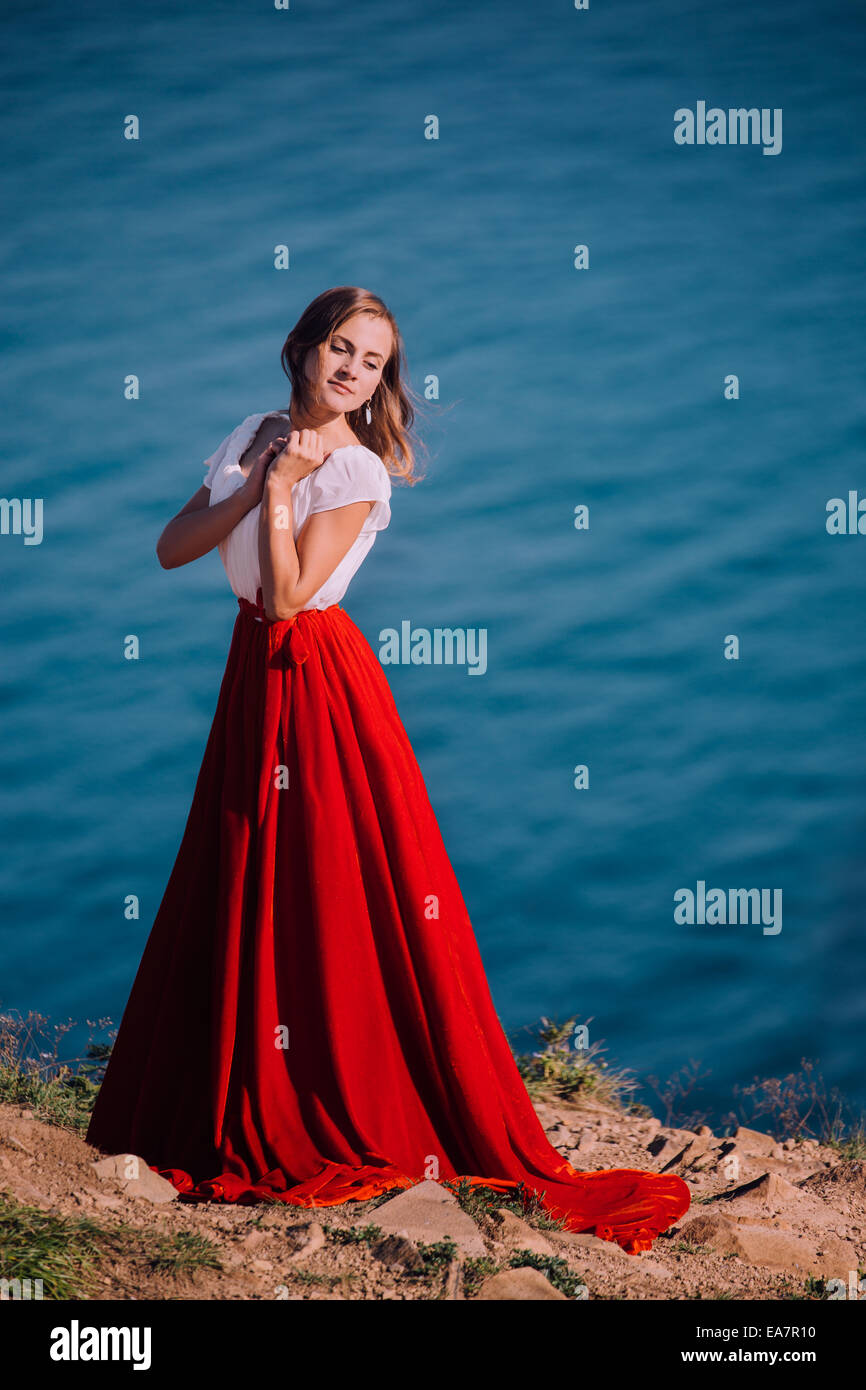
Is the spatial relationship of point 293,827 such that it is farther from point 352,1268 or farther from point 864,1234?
point 864,1234

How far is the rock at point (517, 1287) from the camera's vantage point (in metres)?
2.59

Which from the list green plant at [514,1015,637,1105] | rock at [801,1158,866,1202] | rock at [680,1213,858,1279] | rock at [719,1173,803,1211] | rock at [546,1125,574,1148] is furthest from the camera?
green plant at [514,1015,637,1105]

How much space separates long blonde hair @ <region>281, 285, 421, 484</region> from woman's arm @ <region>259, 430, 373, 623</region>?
0.26 meters

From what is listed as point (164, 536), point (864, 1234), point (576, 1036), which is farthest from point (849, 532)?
point (164, 536)

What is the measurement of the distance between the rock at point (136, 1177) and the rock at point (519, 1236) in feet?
2.27

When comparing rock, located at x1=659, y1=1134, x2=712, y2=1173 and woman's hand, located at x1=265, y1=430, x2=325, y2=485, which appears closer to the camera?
woman's hand, located at x1=265, y1=430, x2=325, y2=485

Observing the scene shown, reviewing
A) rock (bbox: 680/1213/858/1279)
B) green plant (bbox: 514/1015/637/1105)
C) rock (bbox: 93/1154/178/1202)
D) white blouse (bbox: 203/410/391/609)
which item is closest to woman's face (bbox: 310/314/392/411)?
white blouse (bbox: 203/410/391/609)

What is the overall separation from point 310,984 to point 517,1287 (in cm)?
75

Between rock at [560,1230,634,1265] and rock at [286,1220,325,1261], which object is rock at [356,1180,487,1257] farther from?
rock at [560,1230,634,1265]

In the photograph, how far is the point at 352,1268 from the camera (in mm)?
2625

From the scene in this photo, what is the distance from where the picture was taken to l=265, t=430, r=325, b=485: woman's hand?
2834mm

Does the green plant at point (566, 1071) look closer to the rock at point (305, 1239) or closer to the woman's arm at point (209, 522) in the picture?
the rock at point (305, 1239)

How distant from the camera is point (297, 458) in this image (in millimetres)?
2840
